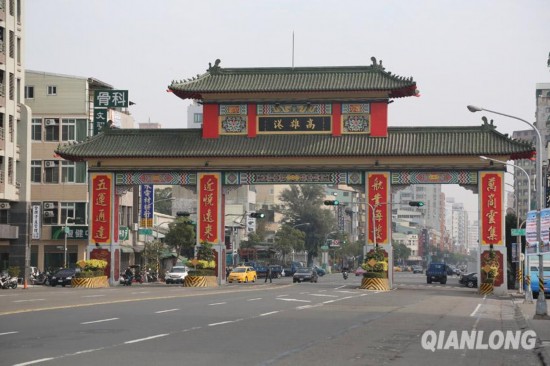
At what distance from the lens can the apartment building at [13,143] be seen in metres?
59.3

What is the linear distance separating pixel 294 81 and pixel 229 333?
43833mm

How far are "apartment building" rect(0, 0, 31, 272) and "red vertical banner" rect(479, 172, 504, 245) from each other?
2882 centimetres

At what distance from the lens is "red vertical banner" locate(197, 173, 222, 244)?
6334 centimetres

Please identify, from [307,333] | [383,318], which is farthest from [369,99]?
[307,333]

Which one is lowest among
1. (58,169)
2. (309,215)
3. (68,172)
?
(309,215)

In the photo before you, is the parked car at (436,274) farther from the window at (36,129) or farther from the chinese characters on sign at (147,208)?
the window at (36,129)

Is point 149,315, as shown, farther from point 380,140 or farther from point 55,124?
point 55,124

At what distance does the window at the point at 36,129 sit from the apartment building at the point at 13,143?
49.5 ft

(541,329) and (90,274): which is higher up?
(541,329)

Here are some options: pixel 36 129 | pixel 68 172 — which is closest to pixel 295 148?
pixel 68 172

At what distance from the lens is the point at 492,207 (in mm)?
60562

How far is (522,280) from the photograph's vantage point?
198 feet

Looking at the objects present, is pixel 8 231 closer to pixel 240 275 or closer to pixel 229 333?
pixel 240 275

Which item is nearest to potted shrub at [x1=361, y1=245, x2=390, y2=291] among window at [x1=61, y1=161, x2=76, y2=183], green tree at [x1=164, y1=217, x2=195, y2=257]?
window at [x1=61, y1=161, x2=76, y2=183]
